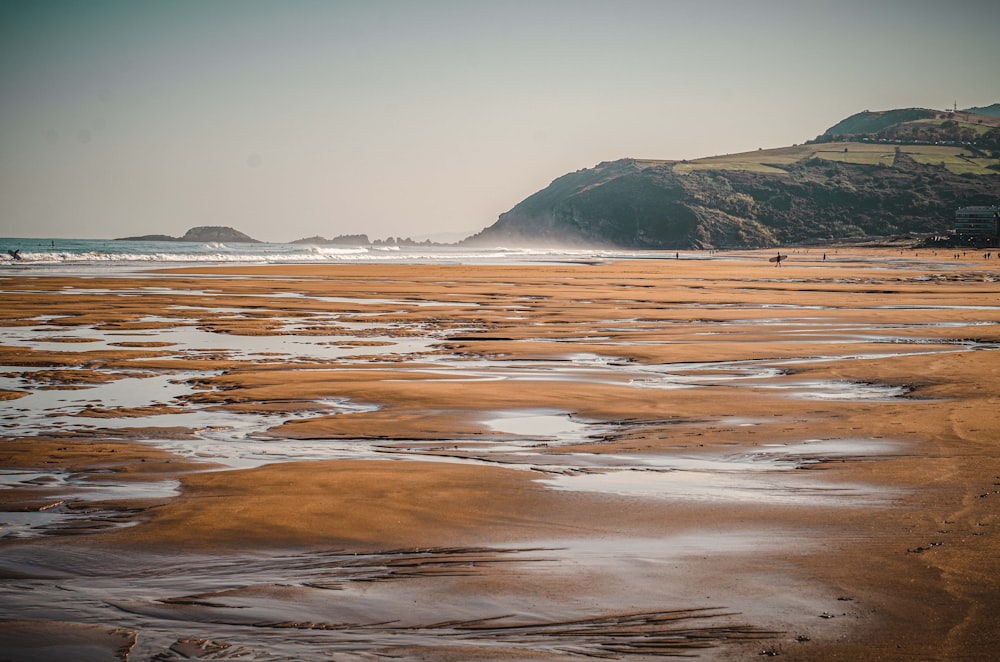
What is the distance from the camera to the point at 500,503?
8969mm

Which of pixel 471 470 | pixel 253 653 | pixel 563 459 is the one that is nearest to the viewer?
pixel 253 653

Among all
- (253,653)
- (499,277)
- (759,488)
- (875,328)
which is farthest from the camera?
(499,277)

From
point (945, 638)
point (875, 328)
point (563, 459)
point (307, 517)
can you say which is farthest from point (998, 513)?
point (875, 328)

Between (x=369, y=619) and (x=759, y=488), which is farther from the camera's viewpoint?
(x=759, y=488)

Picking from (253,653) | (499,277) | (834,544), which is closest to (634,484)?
(834,544)

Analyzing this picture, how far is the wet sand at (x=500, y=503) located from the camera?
5977 mm

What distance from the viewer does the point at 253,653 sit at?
5.58 metres

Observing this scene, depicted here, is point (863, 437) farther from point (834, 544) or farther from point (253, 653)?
point (253, 653)

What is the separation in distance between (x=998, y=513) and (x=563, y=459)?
4852 mm

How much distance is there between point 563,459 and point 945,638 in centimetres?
582

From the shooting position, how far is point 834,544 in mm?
7602

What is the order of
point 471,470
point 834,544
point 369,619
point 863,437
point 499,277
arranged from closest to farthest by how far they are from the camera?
point 369,619 → point 834,544 → point 471,470 → point 863,437 → point 499,277

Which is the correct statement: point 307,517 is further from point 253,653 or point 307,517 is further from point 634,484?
point 634,484

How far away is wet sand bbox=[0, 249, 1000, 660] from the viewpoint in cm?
598
